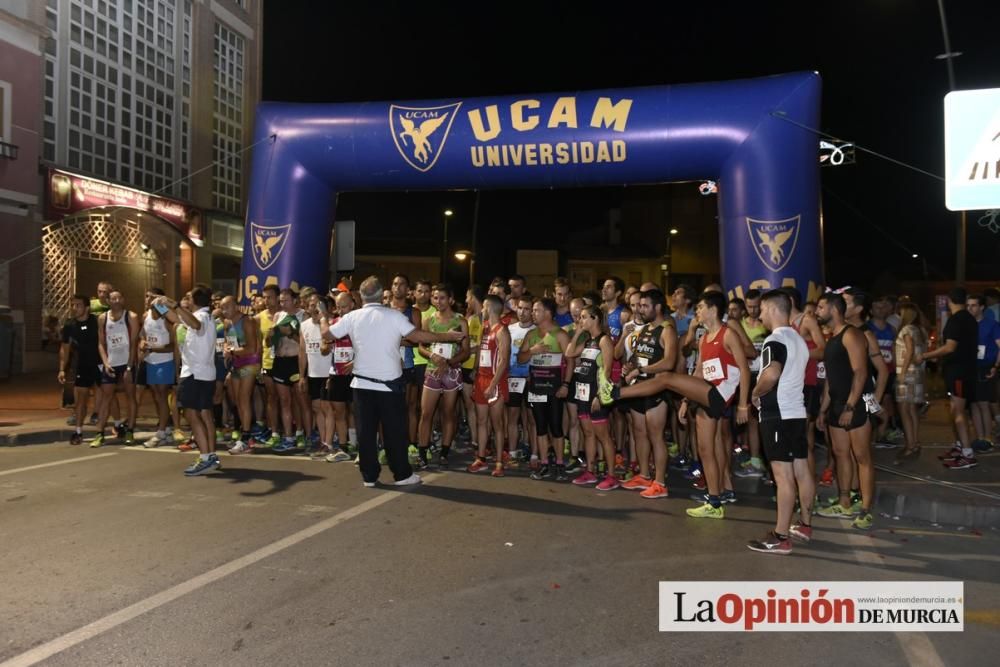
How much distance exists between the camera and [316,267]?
1142 cm

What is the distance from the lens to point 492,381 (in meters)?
7.73

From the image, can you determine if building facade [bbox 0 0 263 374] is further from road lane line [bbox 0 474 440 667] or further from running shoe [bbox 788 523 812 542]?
running shoe [bbox 788 523 812 542]

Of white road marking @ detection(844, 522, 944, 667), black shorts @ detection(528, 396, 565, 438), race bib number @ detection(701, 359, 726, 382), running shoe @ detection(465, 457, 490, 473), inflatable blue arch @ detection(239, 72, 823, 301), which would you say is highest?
inflatable blue arch @ detection(239, 72, 823, 301)

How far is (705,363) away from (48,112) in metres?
19.0

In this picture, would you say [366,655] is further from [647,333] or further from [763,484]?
[763,484]

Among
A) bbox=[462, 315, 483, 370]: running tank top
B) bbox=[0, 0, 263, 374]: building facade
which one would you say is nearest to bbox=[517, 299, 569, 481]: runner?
bbox=[462, 315, 483, 370]: running tank top

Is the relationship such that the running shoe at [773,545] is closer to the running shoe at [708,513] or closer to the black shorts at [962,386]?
the running shoe at [708,513]

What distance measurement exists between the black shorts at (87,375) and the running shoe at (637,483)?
7050 millimetres

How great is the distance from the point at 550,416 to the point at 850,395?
9.70 feet

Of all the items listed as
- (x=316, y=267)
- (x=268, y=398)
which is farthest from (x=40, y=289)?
(x=268, y=398)

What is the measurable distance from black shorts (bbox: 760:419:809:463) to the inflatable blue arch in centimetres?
473

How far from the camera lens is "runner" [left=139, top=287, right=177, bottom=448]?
31.2ft

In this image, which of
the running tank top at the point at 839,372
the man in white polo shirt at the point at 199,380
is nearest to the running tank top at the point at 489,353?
the man in white polo shirt at the point at 199,380

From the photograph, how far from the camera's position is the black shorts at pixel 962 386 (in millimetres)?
8359
